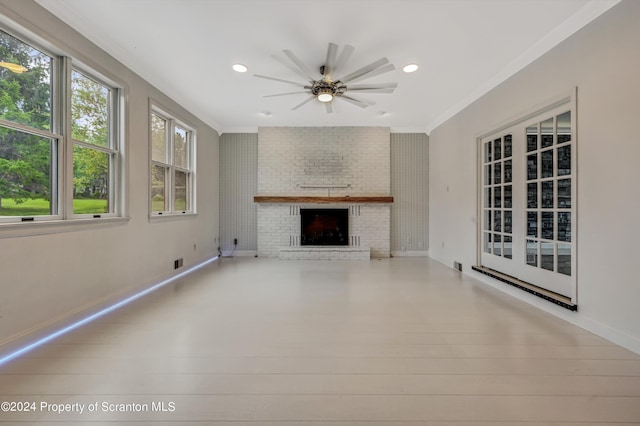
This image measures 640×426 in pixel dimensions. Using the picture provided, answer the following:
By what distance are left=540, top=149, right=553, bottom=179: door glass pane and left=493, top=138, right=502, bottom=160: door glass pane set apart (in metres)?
0.70

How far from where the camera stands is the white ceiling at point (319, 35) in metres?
2.25

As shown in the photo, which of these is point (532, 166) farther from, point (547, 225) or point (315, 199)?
point (315, 199)

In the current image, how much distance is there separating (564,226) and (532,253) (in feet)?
1.66

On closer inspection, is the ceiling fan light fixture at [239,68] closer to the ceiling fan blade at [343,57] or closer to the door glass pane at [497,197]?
the ceiling fan blade at [343,57]

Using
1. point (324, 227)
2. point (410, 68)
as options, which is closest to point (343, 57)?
point (410, 68)

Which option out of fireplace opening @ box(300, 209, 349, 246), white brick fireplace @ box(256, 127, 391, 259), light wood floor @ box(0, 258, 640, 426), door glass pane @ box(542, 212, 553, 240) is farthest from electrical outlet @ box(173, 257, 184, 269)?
door glass pane @ box(542, 212, 553, 240)

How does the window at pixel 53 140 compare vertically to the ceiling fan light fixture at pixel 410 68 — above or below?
below

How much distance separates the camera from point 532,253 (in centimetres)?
300

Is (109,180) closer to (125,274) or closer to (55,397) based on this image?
(125,274)

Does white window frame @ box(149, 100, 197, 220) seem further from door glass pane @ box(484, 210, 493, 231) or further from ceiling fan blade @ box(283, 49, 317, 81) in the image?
door glass pane @ box(484, 210, 493, 231)

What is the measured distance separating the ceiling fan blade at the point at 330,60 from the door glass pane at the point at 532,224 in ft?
9.22

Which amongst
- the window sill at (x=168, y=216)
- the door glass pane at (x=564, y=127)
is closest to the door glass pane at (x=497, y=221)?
the door glass pane at (x=564, y=127)

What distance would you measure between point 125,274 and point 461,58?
15.0ft

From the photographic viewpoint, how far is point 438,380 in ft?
5.31
